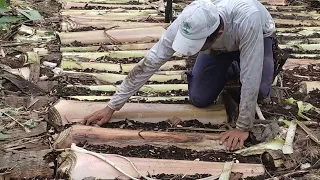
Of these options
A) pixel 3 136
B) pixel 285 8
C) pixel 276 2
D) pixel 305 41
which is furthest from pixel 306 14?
pixel 3 136

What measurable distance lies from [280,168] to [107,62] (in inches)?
70.2

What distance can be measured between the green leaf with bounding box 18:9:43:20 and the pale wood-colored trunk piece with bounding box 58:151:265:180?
251 cm

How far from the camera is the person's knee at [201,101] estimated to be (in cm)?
354

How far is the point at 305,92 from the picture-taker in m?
3.91

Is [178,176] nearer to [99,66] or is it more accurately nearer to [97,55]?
[99,66]

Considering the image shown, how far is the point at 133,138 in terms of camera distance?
3141mm

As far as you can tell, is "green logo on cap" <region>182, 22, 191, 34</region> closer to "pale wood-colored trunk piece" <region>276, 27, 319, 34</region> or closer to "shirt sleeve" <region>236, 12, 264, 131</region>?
"shirt sleeve" <region>236, 12, 264, 131</region>

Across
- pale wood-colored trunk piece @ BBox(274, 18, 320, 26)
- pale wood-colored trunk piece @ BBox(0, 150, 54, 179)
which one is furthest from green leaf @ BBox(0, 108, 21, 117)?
pale wood-colored trunk piece @ BBox(274, 18, 320, 26)

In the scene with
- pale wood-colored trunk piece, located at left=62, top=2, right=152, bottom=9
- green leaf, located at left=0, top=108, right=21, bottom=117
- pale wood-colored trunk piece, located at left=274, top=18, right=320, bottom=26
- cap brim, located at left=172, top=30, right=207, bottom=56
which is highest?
cap brim, located at left=172, top=30, right=207, bottom=56

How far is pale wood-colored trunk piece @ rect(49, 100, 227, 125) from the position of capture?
3.38 m

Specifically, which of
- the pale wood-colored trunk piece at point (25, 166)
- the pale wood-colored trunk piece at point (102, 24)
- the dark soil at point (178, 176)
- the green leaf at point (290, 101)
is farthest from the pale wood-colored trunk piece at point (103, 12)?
the dark soil at point (178, 176)

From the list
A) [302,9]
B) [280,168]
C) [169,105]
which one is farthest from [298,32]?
[280,168]

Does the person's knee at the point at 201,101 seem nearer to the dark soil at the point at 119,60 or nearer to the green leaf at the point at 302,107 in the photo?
the green leaf at the point at 302,107

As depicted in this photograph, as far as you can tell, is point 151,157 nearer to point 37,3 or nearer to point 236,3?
point 236,3
